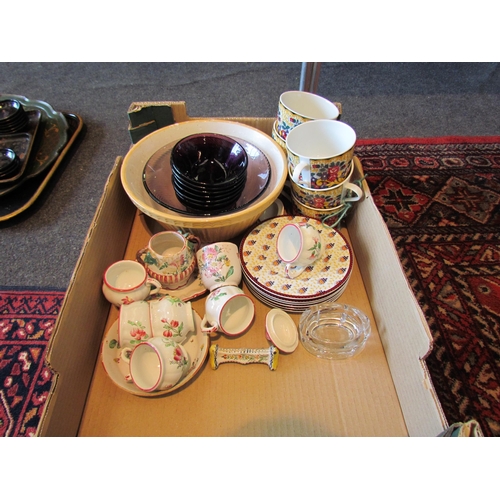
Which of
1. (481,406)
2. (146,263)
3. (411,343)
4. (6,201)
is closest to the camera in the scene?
(411,343)

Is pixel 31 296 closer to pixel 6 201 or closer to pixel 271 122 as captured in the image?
pixel 6 201

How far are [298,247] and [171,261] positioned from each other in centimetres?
22

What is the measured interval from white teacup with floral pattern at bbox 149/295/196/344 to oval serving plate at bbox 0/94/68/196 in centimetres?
78

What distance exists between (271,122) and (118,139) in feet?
2.68

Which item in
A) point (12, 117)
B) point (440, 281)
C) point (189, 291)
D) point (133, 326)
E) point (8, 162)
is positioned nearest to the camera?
point (133, 326)

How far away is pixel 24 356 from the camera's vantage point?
85cm

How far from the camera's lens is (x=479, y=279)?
97cm

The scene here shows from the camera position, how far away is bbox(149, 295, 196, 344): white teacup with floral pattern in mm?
583


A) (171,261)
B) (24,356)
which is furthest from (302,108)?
(24,356)

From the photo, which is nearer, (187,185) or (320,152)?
(187,185)

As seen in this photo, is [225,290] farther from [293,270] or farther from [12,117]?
[12,117]


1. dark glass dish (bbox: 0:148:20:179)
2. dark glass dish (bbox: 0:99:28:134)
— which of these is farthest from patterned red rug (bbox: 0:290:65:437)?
dark glass dish (bbox: 0:99:28:134)

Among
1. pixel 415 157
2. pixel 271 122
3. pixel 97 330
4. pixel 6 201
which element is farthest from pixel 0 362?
pixel 415 157

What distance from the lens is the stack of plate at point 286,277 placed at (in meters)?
0.63
